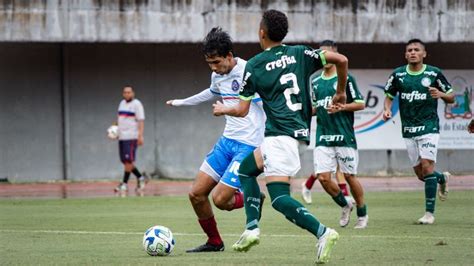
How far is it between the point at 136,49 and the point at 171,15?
2379 millimetres

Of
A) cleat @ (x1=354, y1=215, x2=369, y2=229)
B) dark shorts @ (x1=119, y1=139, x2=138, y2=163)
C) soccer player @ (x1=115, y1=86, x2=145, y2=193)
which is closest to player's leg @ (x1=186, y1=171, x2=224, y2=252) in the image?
cleat @ (x1=354, y1=215, x2=369, y2=229)

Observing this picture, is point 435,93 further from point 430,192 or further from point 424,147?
point 430,192

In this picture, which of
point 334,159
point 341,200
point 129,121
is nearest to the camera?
point 341,200

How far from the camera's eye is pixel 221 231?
45.1 feet

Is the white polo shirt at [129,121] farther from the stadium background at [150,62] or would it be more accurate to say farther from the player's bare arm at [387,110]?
the player's bare arm at [387,110]

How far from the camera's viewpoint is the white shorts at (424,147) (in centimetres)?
1482

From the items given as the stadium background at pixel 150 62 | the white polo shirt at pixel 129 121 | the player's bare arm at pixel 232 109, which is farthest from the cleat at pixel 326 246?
the stadium background at pixel 150 62

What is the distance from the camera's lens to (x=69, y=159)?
27.6 meters

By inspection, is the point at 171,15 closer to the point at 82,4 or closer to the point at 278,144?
the point at 82,4

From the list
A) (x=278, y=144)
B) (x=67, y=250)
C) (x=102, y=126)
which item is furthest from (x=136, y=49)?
(x=278, y=144)

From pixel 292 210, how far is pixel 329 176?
5.52 m

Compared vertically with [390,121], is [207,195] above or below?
above

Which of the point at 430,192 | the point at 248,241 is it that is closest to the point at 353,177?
the point at 430,192

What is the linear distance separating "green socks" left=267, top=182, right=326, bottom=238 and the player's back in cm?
48
